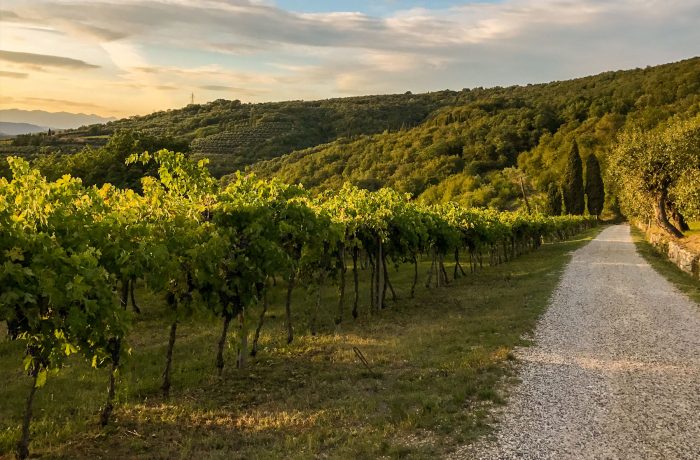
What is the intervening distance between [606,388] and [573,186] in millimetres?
104730

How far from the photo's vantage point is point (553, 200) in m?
103

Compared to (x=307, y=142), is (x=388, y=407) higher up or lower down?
lower down

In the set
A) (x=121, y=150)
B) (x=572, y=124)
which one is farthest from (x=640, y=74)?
(x=121, y=150)

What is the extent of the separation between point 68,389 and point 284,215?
6.17m

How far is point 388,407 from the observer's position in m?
8.69

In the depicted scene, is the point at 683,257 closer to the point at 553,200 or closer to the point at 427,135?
the point at 553,200

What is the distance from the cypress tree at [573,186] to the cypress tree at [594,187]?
563 centimetres

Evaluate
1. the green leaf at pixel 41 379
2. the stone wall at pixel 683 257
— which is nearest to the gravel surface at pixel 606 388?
the green leaf at pixel 41 379

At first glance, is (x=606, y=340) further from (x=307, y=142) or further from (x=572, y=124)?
(x=572, y=124)

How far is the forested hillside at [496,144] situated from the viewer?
341ft

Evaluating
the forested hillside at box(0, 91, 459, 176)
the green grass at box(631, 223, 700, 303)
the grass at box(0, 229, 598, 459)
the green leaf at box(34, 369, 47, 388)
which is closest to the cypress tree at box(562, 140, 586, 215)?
the forested hillside at box(0, 91, 459, 176)

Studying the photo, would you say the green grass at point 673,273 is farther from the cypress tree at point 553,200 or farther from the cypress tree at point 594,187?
the cypress tree at point 594,187

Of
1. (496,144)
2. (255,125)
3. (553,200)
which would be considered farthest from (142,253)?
(496,144)

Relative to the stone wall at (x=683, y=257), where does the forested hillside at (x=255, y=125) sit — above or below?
above
